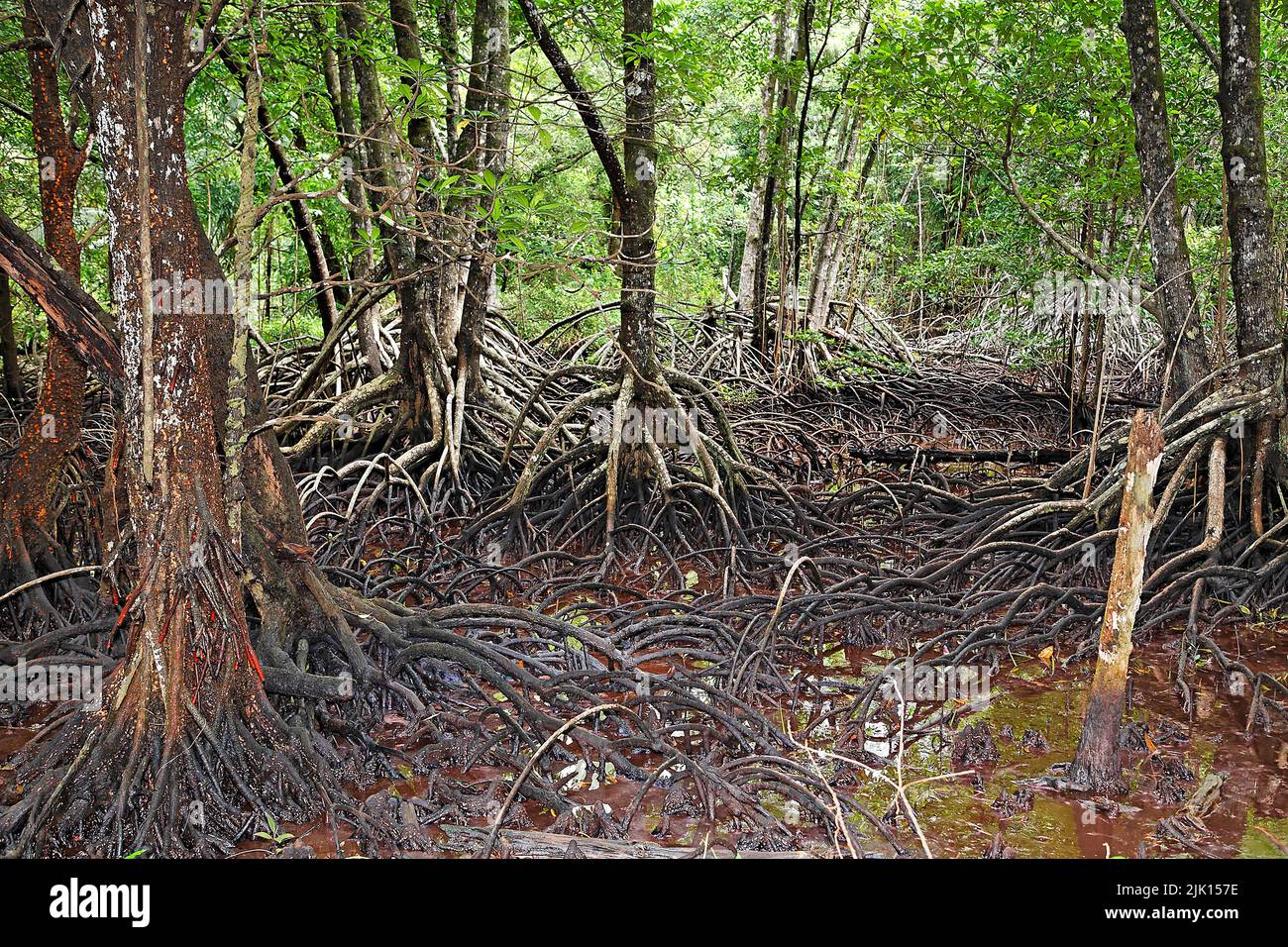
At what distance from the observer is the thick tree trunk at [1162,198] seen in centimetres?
566

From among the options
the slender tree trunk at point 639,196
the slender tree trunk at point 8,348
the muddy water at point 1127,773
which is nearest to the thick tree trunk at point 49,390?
the slender tree trunk at point 8,348

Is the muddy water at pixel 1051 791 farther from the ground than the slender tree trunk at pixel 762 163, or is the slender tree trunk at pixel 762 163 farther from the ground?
the slender tree trunk at pixel 762 163

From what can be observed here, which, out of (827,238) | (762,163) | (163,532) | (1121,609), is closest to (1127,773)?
(1121,609)

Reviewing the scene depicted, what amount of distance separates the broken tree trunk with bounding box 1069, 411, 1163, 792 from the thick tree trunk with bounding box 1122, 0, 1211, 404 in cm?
275

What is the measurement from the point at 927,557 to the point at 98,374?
415 cm

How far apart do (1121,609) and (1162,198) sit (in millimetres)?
3577

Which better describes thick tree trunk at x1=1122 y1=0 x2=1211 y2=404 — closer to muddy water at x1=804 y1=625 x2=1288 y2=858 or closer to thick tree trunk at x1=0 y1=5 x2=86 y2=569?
muddy water at x1=804 y1=625 x2=1288 y2=858

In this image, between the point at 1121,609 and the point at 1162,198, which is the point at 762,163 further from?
the point at 1121,609

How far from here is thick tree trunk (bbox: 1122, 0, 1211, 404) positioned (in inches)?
223

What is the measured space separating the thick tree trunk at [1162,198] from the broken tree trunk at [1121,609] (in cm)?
275

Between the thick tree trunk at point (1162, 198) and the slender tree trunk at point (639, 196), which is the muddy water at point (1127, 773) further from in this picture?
the slender tree trunk at point (639, 196)

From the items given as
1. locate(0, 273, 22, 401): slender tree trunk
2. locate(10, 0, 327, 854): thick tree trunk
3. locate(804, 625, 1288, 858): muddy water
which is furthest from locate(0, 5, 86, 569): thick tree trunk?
locate(804, 625, 1288, 858): muddy water

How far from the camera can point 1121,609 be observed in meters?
3.21

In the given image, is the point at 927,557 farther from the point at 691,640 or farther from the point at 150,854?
the point at 150,854
